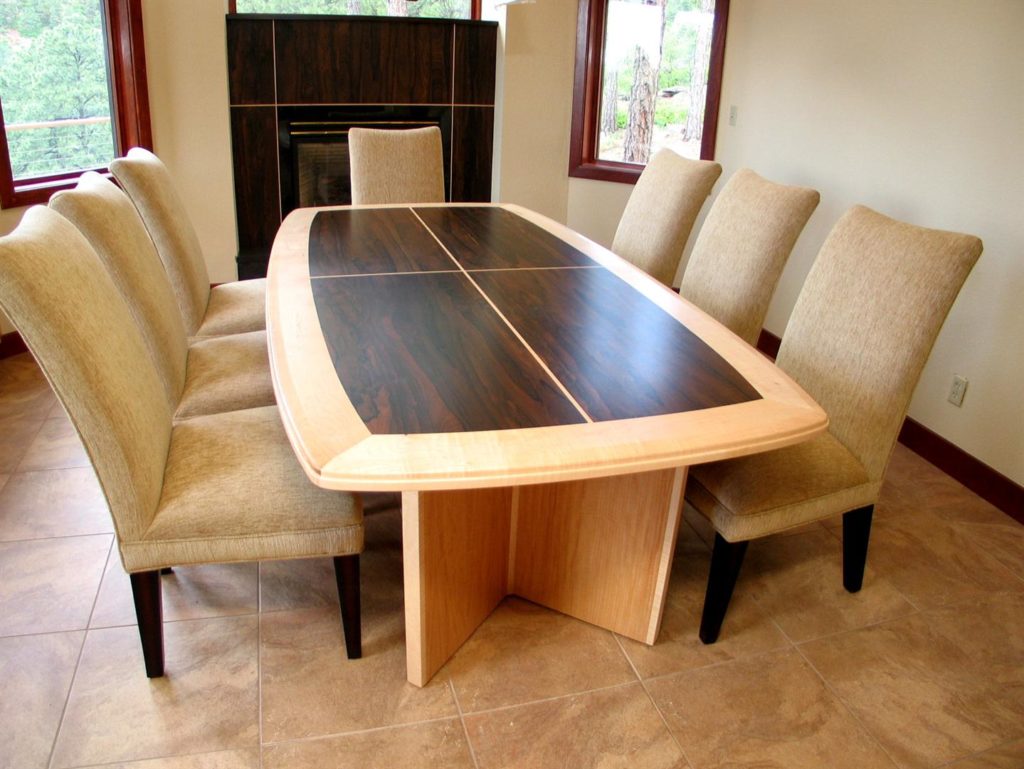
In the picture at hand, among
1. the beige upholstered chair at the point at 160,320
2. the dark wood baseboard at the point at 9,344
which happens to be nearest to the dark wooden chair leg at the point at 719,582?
the beige upholstered chair at the point at 160,320

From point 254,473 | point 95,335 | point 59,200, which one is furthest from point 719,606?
point 59,200

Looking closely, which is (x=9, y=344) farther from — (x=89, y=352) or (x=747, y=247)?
(x=747, y=247)

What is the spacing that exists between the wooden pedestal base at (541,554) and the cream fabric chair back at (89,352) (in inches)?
21.2

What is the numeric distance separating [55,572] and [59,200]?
97 cm

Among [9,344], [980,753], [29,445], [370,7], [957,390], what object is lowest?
[980,753]

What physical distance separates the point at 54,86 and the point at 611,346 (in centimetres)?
325

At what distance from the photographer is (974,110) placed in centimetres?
276

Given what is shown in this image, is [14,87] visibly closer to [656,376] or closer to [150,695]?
[150,695]

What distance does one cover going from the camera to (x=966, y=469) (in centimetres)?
288

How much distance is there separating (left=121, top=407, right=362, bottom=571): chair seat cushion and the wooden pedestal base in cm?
17

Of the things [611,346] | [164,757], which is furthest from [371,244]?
[164,757]

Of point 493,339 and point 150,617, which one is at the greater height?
point 493,339

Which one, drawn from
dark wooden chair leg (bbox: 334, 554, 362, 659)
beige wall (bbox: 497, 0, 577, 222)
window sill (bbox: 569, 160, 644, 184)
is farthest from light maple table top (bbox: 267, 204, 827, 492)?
beige wall (bbox: 497, 0, 577, 222)

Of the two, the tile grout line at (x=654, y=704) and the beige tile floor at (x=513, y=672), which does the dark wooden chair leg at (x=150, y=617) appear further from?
the tile grout line at (x=654, y=704)
